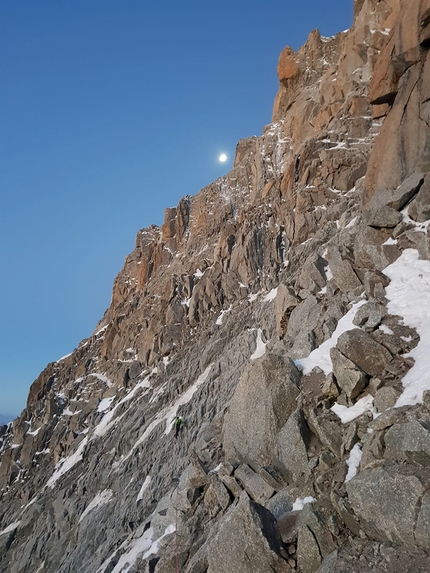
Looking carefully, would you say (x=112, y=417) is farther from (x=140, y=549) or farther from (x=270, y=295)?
(x=140, y=549)

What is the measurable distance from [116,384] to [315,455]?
60.6m

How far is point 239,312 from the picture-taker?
49.1m

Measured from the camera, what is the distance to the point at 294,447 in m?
12.5

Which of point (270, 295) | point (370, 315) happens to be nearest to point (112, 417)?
point (270, 295)

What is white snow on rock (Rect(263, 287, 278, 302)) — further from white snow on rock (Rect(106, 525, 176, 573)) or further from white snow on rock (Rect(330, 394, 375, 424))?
white snow on rock (Rect(330, 394, 375, 424))

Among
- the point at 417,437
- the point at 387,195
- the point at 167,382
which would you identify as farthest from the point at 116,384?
the point at 417,437

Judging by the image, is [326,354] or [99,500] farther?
[99,500]

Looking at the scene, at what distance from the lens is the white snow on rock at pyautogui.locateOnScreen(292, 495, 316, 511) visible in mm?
10447

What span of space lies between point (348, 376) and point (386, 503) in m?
4.67

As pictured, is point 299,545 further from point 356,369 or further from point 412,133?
point 412,133

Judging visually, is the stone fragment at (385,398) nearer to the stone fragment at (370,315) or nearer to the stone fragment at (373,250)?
the stone fragment at (370,315)

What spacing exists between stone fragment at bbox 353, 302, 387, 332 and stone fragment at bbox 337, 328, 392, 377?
23.6 inches

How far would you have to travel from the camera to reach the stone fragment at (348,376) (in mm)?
12305

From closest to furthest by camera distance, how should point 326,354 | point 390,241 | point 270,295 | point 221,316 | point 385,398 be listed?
point 385,398, point 326,354, point 390,241, point 270,295, point 221,316
